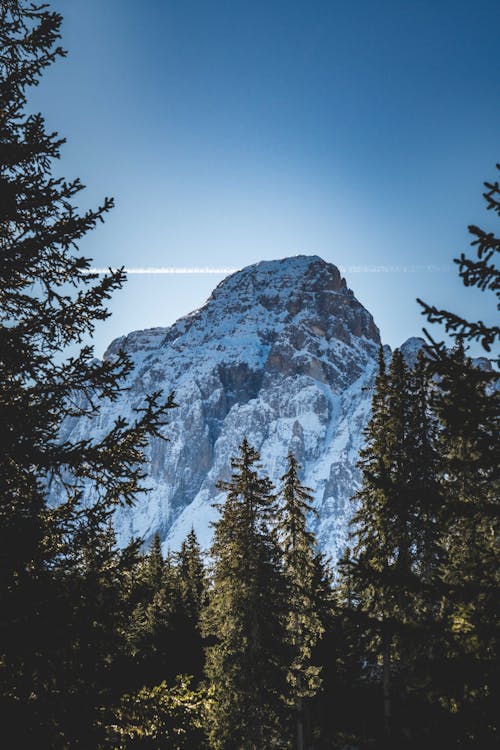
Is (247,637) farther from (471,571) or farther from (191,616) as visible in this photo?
(191,616)

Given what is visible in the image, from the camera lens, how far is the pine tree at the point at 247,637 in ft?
53.2

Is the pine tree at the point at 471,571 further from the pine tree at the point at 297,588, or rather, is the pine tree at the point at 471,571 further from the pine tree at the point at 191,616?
the pine tree at the point at 191,616

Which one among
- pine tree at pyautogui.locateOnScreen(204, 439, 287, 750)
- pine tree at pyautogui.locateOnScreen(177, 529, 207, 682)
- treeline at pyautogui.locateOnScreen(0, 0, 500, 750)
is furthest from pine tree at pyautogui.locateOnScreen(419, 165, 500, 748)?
pine tree at pyautogui.locateOnScreen(177, 529, 207, 682)

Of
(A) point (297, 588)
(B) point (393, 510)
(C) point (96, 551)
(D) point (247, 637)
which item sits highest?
(B) point (393, 510)

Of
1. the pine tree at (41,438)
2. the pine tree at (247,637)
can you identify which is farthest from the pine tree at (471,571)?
the pine tree at (247,637)

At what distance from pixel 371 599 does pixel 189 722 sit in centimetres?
1156

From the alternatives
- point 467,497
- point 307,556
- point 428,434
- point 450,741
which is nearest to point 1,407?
point 450,741

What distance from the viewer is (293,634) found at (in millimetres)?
19672

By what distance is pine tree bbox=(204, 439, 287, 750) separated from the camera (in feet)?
53.2

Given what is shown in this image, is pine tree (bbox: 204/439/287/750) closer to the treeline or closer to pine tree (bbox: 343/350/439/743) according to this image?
pine tree (bbox: 343/350/439/743)

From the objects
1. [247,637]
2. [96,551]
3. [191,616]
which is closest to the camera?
[96,551]

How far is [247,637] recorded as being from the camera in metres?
16.6

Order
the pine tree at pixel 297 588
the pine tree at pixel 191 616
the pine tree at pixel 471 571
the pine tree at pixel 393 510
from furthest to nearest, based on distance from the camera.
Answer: the pine tree at pixel 191 616 < the pine tree at pixel 297 588 < the pine tree at pixel 393 510 < the pine tree at pixel 471 571

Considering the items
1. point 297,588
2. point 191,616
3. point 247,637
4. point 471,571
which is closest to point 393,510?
point 247,637
